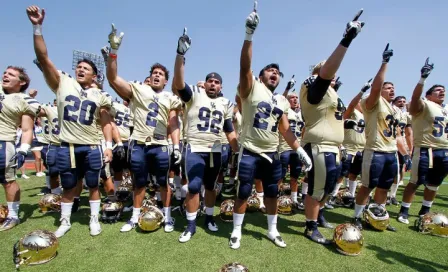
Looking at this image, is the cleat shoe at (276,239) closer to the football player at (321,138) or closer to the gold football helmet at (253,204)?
the football player at (321,138)

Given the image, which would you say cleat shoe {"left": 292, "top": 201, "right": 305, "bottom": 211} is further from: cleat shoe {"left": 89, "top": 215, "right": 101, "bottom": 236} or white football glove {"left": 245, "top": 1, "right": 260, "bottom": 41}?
white football glove {"left": 245, "top": 1, "right": 260, "bottom": 41}

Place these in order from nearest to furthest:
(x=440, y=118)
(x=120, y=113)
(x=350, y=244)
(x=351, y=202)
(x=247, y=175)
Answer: (x=350, y=244)
(x=247, y=175)
(x=440, y=118)
(x=351, y=202)
(x=120, y=113)

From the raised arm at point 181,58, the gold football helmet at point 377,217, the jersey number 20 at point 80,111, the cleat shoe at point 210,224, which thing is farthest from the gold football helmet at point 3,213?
the gold football helmet at point 377,217

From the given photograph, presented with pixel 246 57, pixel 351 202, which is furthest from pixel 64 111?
pixel 351 202

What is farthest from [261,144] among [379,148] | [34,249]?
[34,249]

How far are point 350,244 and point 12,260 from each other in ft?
15.1

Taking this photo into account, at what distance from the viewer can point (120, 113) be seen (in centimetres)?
736

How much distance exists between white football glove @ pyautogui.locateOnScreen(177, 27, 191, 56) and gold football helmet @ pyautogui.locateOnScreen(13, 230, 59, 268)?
10.0 ft

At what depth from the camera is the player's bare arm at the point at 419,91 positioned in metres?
5.10

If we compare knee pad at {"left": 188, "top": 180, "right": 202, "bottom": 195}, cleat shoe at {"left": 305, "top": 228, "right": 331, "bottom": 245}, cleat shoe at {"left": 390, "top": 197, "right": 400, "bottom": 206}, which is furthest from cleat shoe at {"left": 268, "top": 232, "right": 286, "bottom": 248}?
cleat shoe at {"left": 390, "top": 197, "right": 400, "bottom": 206}

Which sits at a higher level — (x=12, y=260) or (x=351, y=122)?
(x=351, y=122)

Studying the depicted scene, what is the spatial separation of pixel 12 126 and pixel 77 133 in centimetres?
149

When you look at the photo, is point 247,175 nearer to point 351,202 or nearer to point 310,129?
point 310,129

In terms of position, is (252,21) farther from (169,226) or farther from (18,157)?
(18,157)
